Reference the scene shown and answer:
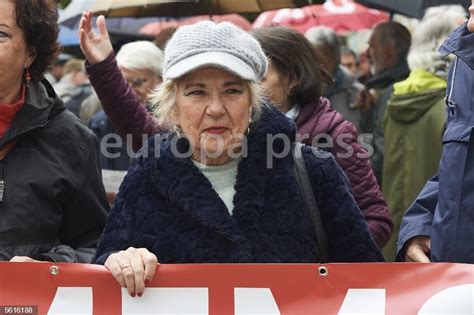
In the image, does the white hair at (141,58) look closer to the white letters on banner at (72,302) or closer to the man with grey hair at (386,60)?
the man with grey hair at (386,60)

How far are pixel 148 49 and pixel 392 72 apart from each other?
2.28 meters

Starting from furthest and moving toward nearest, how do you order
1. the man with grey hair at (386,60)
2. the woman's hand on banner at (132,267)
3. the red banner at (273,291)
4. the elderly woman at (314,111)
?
the man with grey hair at (386,60) → the elderly woman at (314,111) → the red banner at (273,291) → the woman's hand on banner at (132,267)

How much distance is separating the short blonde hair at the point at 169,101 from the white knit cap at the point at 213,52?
0.04m

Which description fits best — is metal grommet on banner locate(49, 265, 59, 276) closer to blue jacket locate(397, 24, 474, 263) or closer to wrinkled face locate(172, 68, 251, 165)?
wrinkled face locate(172, 68, 251, 165)

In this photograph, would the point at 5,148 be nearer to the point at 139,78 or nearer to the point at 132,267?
the point at 132,267

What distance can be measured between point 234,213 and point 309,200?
0.27 meters

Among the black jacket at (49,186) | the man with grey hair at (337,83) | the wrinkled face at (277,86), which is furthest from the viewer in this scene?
the man with grey hair at (337,83)

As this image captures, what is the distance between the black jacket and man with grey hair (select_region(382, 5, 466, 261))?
3369mm

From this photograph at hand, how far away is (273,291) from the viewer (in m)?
3.74

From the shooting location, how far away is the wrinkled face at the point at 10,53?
4.27 meters

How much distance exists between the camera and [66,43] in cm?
1594

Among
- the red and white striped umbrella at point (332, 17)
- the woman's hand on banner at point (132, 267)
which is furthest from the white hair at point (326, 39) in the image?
the woman's hand on banner at point (132, 267)

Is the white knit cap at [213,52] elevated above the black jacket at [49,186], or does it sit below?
above


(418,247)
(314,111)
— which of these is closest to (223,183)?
(418,247)
